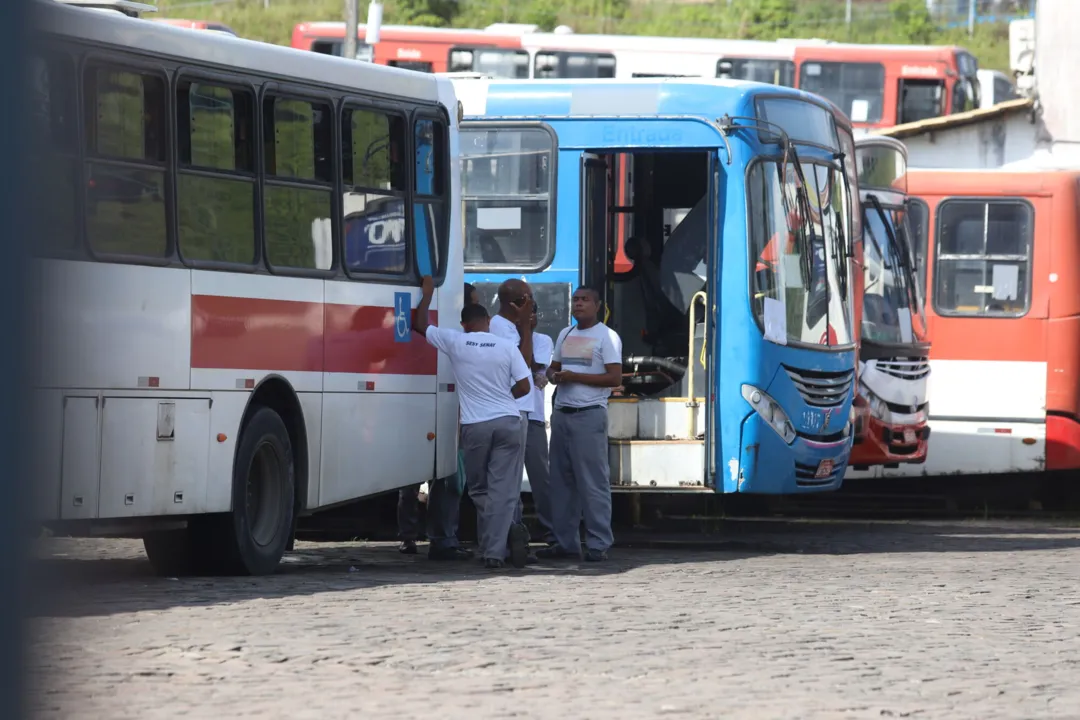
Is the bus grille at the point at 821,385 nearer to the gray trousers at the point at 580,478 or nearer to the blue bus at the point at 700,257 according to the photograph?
the blue bus at the point at 700,257

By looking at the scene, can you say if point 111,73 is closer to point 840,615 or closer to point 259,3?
point 840,615

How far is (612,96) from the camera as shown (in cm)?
1393

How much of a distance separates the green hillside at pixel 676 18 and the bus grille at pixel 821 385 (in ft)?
170

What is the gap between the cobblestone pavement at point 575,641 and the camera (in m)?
6.20

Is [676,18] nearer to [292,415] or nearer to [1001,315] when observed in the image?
[1001,315]

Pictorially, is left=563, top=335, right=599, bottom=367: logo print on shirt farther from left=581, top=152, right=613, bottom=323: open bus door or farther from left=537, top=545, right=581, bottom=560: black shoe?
left=581, top=152, right=613, bottom=323: open bus door

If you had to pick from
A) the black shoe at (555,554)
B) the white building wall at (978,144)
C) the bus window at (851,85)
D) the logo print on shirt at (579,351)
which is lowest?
the black shoe at (555,554)

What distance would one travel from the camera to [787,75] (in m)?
37.0

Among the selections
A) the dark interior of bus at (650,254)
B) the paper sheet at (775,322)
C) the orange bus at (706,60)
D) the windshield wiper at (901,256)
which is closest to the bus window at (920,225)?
the windshield wiper at (901,256)

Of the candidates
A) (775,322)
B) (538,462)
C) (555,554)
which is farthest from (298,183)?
(775,322)

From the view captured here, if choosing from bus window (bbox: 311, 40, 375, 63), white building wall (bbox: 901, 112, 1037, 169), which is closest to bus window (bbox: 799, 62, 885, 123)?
white building wall (bbox: 901, 112, 1037, 169)

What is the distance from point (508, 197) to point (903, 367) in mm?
5185

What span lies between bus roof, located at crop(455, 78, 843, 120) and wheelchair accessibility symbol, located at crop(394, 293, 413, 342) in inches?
105

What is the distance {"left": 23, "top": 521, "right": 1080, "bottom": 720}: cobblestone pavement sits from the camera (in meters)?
6.20
